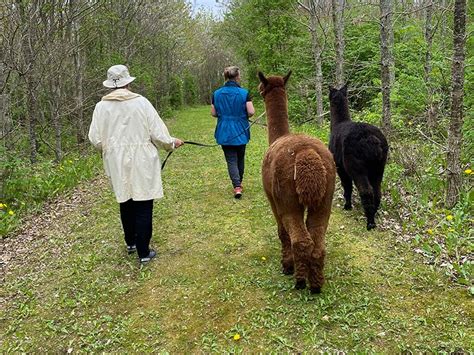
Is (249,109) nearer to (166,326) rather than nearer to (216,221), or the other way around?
(216,221)

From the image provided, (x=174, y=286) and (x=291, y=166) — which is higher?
(x=291, y=166)

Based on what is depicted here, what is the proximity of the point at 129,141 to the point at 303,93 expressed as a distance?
12898mm

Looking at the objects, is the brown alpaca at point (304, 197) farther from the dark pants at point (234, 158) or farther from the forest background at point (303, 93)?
the dark pants at point (234, 158)

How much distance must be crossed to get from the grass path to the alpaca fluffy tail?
1057 millimetres

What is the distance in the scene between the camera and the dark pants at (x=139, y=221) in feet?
16.2

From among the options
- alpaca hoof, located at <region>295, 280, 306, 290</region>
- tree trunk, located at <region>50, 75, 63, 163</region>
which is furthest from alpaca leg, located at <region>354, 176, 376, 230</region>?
tree trunk, located at <region>50, 75, 63, 163</region>

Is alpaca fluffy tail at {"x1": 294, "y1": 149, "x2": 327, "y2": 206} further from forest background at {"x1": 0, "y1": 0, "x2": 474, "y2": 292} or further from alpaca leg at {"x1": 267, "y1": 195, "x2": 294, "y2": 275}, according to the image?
forest background at {"x1": 0, "y1": 0, "x2": 474, "y2": 292}

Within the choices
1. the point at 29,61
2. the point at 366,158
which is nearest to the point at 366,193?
the point at 366,158

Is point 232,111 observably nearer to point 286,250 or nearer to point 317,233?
point 286,250

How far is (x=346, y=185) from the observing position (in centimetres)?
632

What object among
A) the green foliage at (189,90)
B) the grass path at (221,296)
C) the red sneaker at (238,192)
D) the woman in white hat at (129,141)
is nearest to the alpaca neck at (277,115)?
the woman in white hat at (129,141)

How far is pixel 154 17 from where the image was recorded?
20.8m

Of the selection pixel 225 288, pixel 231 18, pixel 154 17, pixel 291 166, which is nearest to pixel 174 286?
pixel 225 288

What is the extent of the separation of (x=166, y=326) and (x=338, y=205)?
12.4ft
